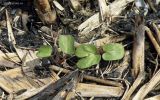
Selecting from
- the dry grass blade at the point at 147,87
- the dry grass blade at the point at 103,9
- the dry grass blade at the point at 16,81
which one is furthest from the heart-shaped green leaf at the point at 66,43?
the dry grass blade at the point at 147,87

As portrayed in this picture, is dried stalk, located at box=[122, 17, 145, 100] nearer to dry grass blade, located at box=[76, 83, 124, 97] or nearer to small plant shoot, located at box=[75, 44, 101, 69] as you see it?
dry grass blade, located at box=[76, 83, 124, 97]

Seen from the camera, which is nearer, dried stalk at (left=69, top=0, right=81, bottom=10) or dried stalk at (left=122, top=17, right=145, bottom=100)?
dried stalk at (left=122, top=17, right=145, bottom=100)

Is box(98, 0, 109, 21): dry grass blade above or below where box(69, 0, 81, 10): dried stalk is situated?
below

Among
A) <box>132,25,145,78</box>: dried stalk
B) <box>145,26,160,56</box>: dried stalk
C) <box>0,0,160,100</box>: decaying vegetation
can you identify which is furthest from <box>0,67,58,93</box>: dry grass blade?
<box>145,26,160,56</box>: dried stalk

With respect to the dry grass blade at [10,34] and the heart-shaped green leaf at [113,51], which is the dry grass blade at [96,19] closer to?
the heart-shaped green leaf at [113,51]

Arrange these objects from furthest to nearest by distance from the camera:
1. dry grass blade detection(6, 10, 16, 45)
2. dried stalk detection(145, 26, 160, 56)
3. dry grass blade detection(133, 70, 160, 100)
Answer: dry grass blade detection(6, 10, 16, 45) → dried stalk detection(145, 26, 160, 56) → dry grass blade detection(133, 70, 160, 100)

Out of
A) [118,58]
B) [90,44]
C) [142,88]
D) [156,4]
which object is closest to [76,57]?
[90,44]

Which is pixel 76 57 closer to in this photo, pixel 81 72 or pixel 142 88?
pixel 81 72
